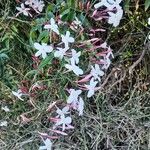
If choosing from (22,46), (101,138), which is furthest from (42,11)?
(101,138)

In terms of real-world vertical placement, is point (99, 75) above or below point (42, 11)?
below

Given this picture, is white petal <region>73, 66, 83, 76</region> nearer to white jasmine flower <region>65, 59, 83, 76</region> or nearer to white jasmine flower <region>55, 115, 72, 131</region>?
white jasmine flower <region>65, 59, 83, 76</region>

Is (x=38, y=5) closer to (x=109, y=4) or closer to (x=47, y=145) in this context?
(x=109, y=4)

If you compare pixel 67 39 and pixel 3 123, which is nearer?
pixel 67 39

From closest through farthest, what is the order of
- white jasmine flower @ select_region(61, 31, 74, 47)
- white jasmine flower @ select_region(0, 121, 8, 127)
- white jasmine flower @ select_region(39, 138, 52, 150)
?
white jasmine flower @ select_region(61, 31, 74, 47) → white jasmine flower @ select_region(39, 138, 52, 150) → white jasmine flower @ select_region(0, 121, 8, 127)

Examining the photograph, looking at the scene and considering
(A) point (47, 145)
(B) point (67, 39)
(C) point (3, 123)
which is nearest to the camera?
(B) point (67, 39)

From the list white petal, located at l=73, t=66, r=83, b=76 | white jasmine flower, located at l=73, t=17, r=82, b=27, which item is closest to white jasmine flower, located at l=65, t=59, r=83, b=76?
white petal, located at l=73, t=66, r=83, b=76

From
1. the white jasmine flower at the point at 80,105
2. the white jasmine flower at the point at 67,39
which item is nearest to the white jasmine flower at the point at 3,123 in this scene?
the white jasmine flower at the point at 80,105

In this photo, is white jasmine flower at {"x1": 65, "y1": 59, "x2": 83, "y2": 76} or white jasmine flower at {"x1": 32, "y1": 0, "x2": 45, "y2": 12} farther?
white jasmine flower at {"x1": 32, "y1": 0, "x2": 45, "y2": 12}

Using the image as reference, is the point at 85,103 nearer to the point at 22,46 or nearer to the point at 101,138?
the point at 101,138

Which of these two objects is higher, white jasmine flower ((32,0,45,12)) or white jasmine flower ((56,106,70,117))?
white jasmine flower ((32,0,45,12))

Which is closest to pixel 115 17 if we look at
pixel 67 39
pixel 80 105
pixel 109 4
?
pixel 109 4
